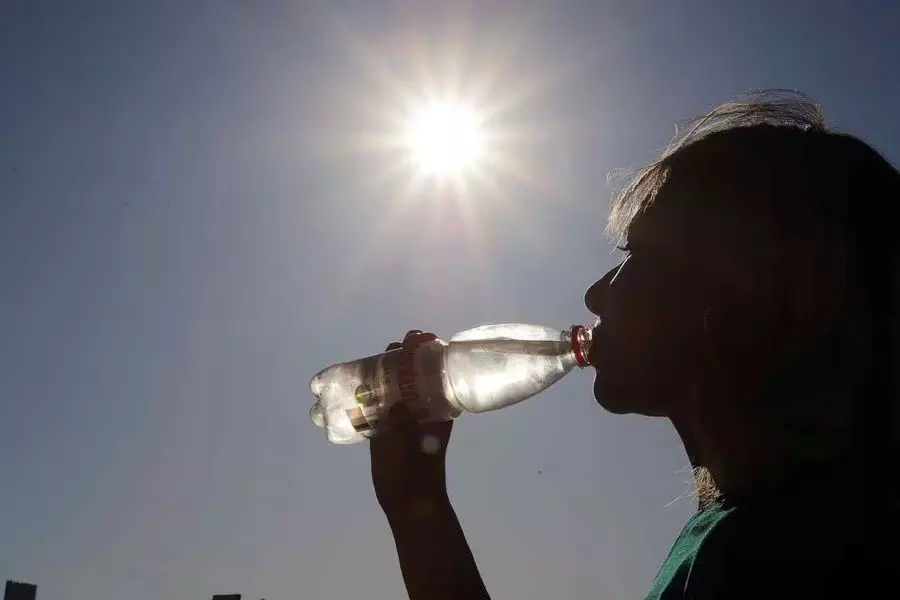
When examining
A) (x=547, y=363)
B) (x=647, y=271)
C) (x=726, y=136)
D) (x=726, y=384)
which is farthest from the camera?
(x=547, y=363)

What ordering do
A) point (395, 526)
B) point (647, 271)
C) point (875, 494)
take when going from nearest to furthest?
point (875, 494) < point (647, 271) < point (395, 526)

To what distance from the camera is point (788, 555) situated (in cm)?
120

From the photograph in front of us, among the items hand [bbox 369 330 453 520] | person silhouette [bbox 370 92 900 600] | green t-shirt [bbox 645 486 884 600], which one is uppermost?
hand [bbox 369 330 453 520]

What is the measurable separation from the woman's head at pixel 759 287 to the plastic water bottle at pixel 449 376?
55cm

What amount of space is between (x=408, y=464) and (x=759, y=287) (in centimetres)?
117

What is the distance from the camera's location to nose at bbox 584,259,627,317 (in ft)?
6.31

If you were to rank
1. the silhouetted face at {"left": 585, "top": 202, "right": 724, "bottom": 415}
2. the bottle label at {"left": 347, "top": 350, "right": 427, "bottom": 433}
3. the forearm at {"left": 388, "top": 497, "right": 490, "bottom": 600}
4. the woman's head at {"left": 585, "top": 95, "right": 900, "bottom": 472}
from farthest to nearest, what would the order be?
the bottle label at {"left": 347, "top": 350, "right": 427, "bottom": 433} < the forearm at {"left": 388, "top": 497, "right": 490, "bottom": 600} < the silhouetted face at {"left": 585, "top": 202, "right": 724, "bottom": 415} < the woman's head at {"left": 585, "top": 95, "right": 900, "bottom": 472}

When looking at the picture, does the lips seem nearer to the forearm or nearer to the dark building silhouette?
the forearm

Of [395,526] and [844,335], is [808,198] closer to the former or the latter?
[844,335]

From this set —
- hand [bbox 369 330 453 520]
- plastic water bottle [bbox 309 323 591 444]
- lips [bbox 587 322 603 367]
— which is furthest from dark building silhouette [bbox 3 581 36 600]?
lips [bbox 587 322 603 367]

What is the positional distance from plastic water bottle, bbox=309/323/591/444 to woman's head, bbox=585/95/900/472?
552mm

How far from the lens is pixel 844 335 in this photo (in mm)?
1543

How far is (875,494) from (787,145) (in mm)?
884

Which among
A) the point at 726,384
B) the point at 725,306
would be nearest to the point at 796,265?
the point at 725,306
